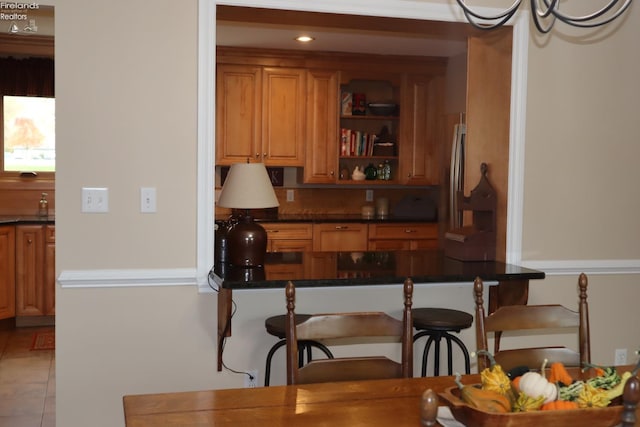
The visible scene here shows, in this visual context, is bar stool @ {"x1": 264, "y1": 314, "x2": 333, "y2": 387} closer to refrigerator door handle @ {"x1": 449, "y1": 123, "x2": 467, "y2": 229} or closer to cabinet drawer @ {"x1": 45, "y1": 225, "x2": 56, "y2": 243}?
refrigerator door handle @ {"x1": 449, "y1": 123, "x2": 467, "y2": 229}

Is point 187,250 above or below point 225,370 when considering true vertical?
above

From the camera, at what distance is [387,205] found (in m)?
6.74

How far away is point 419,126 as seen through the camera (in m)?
6.59

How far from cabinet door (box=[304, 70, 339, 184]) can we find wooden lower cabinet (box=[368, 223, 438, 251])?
25.5 inches

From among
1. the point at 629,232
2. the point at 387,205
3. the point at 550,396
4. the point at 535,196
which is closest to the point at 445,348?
the point at 535,196

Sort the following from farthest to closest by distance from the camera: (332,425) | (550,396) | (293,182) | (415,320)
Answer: (293,182) < (415,320) < (332,425) < (550,396)

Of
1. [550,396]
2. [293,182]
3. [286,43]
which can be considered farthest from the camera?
[293,182]

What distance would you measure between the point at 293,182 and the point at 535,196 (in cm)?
332

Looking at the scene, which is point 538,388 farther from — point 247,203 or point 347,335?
point 247,203

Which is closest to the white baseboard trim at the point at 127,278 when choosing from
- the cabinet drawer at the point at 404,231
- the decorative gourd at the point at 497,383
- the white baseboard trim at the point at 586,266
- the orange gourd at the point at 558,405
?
the white baseboard trim at the point at 586,266

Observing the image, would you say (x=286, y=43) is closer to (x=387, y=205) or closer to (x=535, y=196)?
(x=387, y=205)

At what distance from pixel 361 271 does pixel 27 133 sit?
4.41 meters

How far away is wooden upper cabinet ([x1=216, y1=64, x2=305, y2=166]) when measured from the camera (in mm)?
6242

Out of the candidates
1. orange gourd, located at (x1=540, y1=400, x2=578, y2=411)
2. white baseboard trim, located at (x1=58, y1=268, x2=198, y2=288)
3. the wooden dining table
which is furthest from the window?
orange gourd, located at (x1=540, y1=400, x2=578, y2=411)
